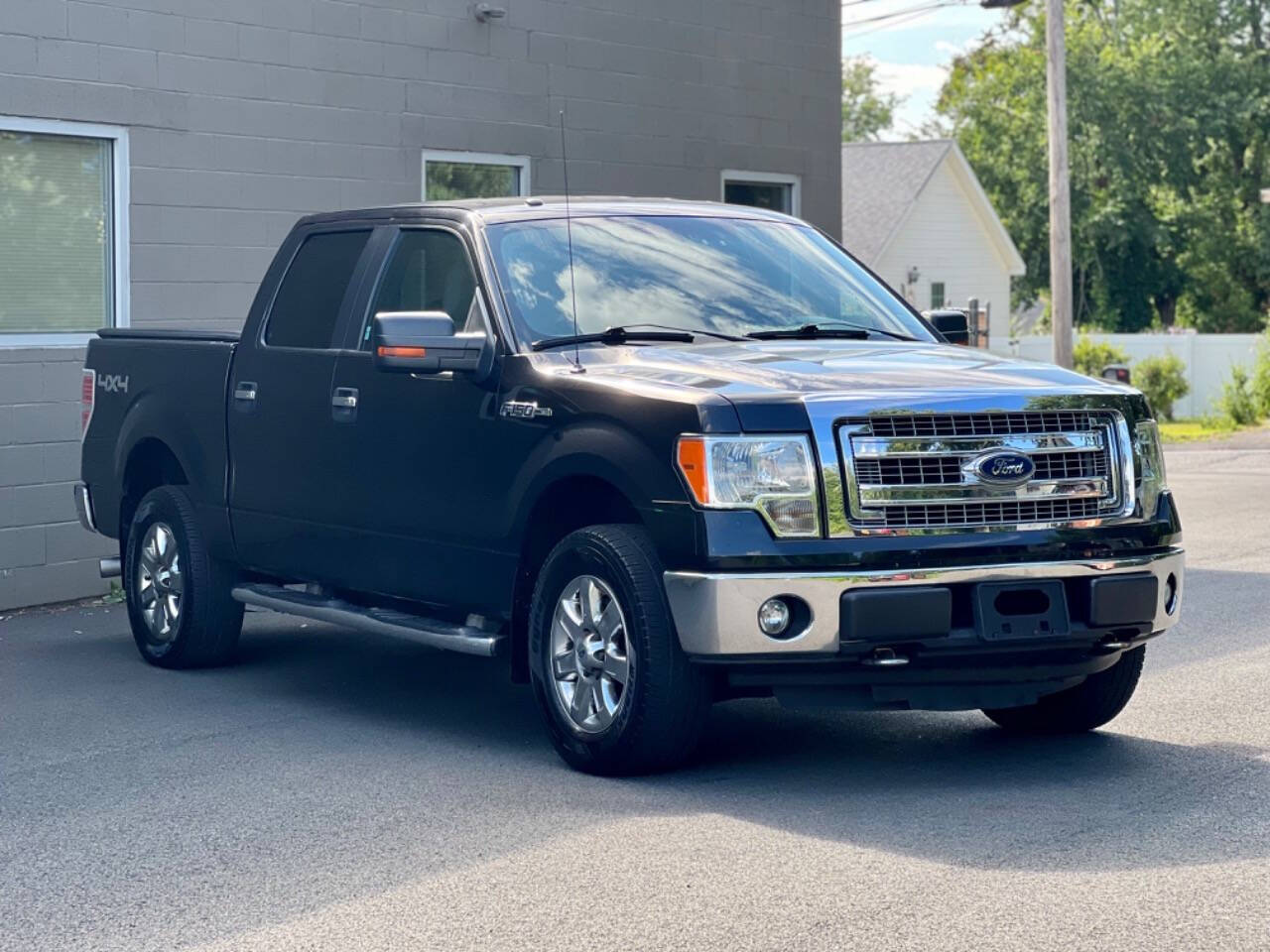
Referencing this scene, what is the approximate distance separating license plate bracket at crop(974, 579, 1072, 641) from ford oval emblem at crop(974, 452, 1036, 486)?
0.34 metres

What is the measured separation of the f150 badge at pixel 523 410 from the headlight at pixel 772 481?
0.95 metres

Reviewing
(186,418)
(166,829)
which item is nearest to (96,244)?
(186,418)

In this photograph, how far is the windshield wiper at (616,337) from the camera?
301 inches

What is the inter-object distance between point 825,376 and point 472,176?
8.62 m

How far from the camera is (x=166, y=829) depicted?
21.0 feet

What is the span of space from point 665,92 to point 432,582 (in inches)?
358

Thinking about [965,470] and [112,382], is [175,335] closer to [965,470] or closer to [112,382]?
[112,382]

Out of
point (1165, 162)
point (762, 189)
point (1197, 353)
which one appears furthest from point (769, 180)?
point (1165, 162)

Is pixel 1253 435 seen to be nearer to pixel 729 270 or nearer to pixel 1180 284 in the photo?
pixel 729 270

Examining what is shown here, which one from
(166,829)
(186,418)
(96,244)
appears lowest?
(166,829)

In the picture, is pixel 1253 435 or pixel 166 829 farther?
pixel 1253 435

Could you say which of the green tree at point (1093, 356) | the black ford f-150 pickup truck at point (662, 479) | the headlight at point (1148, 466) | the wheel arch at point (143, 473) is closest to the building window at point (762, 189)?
the wheel arch at point (143, 473)

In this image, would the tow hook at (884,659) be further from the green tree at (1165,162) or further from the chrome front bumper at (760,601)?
the green tree at (1165,162)

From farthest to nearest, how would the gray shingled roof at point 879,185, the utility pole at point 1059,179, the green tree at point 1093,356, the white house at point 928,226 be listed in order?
the white house at point 928,226 → the gray shingled roof at point 879,185 → the green tree at point 1093,356 → the utility pole at point 1059,179
